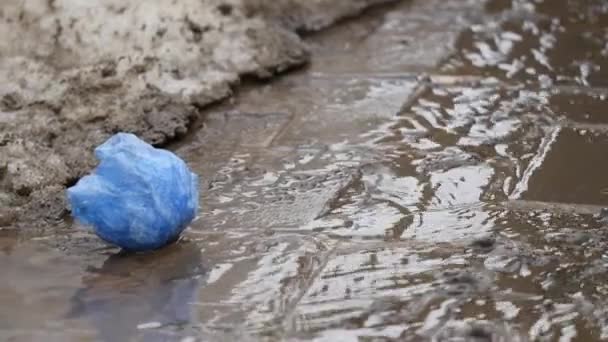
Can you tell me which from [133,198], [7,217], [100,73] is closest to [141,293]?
[133,198]

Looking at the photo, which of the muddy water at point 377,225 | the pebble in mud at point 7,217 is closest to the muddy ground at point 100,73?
the pebble in mud at point 7,217

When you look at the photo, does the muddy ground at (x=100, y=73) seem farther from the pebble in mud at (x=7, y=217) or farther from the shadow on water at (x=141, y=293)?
the shadow on water at (x=141, y=293)

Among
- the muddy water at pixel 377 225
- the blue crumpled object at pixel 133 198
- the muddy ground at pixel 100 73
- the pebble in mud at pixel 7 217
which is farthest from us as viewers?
the muddy ground at pixel 100 73

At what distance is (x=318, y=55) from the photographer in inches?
197

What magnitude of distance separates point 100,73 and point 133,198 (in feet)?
3.78

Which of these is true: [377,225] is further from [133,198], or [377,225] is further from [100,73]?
[100,73]

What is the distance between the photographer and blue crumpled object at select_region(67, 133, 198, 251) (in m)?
3.09

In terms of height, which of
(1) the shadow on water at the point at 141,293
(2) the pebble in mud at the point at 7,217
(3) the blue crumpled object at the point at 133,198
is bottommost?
(1) the shadow on water at the point at 141,293

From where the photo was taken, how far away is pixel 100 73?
13.5 ft

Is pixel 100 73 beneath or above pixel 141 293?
above

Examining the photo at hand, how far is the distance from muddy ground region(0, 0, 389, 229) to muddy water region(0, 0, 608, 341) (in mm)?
134

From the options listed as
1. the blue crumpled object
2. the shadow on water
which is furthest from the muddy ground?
the shadow on water

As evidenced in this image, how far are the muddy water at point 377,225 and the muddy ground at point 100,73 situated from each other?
5.3 inches

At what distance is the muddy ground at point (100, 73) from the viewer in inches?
143
